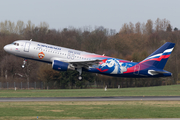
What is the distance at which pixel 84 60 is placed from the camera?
4794 cm

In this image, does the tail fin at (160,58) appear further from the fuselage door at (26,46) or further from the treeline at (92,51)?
the treeline at (92,51)

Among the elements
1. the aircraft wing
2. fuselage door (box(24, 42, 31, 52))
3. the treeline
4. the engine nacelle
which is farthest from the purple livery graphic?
the treeline

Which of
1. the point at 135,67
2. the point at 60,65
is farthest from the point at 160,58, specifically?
the point at 60,65

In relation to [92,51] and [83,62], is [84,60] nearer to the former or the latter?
[83,62]

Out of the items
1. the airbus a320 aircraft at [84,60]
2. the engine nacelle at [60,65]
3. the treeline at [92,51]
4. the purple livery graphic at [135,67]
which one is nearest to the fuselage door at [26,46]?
the airbus a320 aircraft at [84,60]

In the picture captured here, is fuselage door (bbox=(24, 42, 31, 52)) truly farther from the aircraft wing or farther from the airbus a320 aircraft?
the aircraft wing

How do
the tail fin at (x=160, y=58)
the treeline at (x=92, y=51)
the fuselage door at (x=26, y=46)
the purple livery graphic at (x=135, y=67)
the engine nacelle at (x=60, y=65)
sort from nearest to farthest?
1. the fuselage door at (x=26, y=46)
2. the engine nacelle at (x=60, y=65)
3. the purple livery graphic at (x=135, y=67)
4. the tail fin at (x=160, y=58)
5. the treeline at (x=92, y=51)

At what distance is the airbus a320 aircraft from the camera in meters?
47.0

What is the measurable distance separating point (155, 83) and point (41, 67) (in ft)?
124

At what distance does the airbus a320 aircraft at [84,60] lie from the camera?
47.0 m

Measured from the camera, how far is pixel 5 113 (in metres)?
26.9

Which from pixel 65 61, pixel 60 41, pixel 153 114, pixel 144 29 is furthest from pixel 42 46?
pixel 144 29

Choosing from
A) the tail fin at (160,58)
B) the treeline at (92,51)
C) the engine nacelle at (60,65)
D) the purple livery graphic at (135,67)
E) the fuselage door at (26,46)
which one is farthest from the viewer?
the treeline at (92,51)

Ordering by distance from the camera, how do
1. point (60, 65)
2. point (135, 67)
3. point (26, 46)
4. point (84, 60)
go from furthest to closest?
point (135, 67), point (84, 60), point (60, 65), point (26, 46)
